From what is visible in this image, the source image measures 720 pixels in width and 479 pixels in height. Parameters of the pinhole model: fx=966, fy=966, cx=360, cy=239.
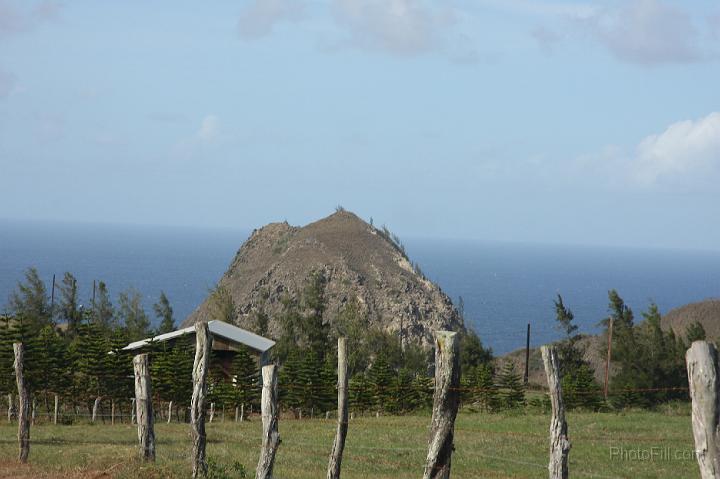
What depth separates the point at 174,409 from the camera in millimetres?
50438

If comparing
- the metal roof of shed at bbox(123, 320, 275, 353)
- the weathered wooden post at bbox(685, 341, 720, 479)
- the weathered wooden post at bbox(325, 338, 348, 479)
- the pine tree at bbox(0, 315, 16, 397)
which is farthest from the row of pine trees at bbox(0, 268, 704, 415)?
the weathered wooden post at bbox(685, 341, 720, 479)

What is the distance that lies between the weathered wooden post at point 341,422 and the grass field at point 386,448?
1.56 m

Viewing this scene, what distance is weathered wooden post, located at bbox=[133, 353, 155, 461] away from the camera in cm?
2088

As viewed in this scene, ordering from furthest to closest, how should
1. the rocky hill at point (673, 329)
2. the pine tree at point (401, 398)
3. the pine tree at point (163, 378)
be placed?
the rocky hill at point (673, 329) → the pine tree at point (401, 398) → the pine tree at point (163, 378)

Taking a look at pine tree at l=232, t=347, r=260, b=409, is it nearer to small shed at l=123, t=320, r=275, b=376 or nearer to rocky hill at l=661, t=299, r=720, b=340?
small shed at l=123, t=320, r=275, b=376

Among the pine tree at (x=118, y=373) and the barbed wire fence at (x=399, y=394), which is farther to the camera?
the pine tree at (x=118, y=373)

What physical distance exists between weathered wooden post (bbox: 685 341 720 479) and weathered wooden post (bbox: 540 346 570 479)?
4.76 meters

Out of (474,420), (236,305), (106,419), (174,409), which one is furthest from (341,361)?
(236,305)

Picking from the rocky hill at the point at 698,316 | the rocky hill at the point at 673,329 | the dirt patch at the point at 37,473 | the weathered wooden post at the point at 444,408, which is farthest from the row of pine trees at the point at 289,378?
the rocky hill at the point at 698,316

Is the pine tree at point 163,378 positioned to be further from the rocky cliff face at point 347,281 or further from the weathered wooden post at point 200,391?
the rocky cliff face at point 347,281

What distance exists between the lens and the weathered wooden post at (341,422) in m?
21.0

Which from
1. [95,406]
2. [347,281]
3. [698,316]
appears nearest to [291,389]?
[95,406]

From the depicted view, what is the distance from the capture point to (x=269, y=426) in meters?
19.6

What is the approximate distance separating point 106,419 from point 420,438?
18.1m
